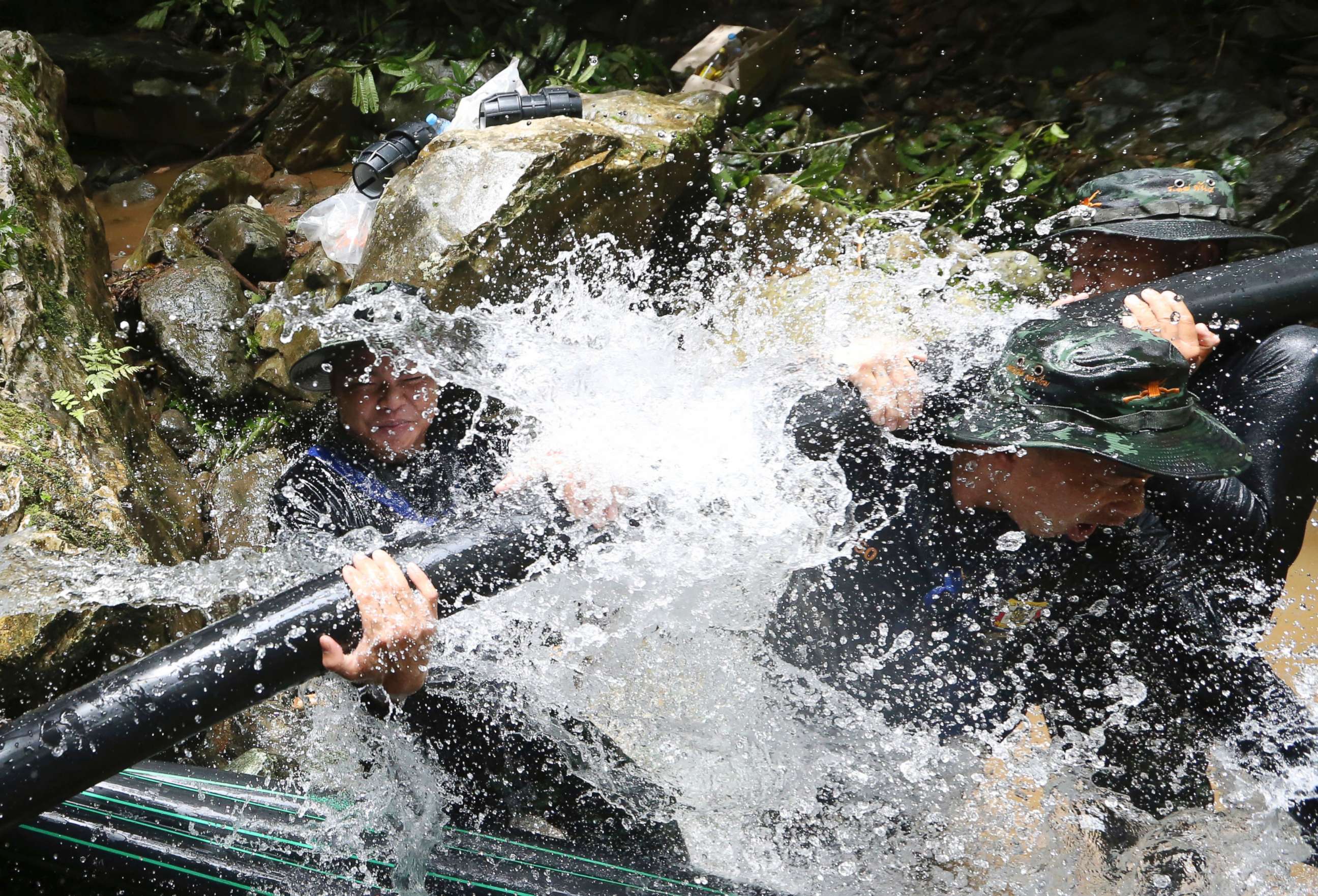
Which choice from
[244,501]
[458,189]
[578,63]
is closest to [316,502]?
[244,501]

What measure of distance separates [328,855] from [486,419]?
1342mm

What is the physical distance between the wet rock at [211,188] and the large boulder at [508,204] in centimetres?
170

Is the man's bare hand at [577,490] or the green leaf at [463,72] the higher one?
the green leaf at [463,72]

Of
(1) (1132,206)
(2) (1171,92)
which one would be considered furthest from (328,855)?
(2) (1171,92)

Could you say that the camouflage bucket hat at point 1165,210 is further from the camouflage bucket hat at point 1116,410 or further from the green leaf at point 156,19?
the green leaf at point 156,19

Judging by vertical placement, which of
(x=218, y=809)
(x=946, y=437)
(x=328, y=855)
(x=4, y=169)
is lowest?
(x=328, y=855)

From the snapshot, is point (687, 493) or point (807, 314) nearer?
point (687, 493)

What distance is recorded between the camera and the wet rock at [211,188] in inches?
200

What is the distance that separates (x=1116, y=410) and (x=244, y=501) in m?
3.49

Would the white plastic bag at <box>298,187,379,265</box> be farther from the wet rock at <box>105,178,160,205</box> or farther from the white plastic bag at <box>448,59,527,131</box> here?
the wet rock at <box>105,178,160,205</box>

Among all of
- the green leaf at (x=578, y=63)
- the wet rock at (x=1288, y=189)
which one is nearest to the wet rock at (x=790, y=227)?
the green leaf at (x=578, y=63)

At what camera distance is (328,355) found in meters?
2.63

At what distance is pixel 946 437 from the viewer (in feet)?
6.38

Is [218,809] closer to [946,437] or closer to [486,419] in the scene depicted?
[486,419]
